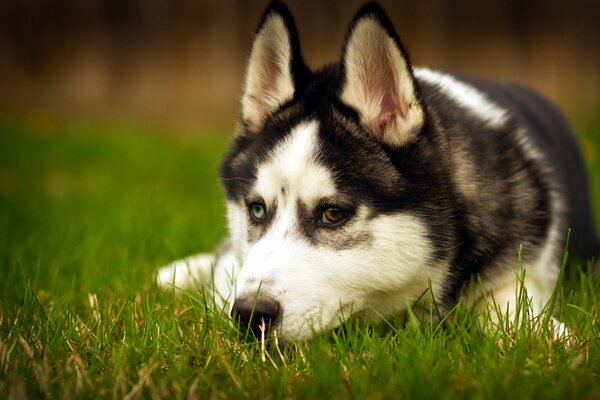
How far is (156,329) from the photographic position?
257 centimetres

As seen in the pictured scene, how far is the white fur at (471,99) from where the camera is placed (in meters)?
3.23

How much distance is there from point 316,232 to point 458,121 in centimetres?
84

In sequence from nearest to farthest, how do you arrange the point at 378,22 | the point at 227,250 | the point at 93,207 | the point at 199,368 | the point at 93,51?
1. the point at 199,368
2. the point at 378,22
3. the point at 227,250
4. the point at 93,207
5. the point at 93,51

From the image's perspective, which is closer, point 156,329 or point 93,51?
point 156,329

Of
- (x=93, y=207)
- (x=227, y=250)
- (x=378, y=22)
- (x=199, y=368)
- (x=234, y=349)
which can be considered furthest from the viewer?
(x=93, y=207)

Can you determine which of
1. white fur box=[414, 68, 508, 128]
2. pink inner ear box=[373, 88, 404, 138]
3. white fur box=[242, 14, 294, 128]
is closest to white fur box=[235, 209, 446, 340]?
pink inner ear box=[373, 88, 404, 138]

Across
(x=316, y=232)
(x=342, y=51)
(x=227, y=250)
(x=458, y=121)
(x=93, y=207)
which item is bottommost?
(x=93, y=207)

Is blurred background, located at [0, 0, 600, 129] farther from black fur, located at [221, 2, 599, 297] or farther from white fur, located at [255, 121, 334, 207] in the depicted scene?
white fur, located at [255, 121, 334, 207]

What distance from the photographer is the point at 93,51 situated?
974 centimetres

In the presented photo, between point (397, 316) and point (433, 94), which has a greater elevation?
point (433, 94)

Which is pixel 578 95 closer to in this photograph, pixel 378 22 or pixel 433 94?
pixel 433 94

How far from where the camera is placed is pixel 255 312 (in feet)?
8.04

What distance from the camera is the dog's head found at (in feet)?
8.33

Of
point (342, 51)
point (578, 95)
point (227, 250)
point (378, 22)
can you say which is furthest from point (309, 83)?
point (578, 95)
